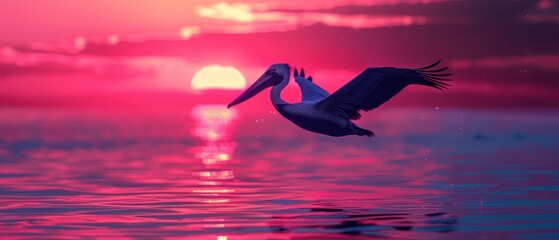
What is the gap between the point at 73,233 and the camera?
46.4 ft

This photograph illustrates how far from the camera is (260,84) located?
19.1 metres

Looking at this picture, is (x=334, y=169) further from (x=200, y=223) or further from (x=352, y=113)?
(x=200, y=223)

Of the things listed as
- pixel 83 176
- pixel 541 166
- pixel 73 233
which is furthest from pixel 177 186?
pixel 541 166

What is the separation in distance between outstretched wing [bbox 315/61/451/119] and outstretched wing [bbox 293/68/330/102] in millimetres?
1488

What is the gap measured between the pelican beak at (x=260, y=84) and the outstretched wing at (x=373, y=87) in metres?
1.23

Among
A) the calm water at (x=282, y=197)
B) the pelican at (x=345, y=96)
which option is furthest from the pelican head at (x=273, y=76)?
the calm water at (x=282, y=197)

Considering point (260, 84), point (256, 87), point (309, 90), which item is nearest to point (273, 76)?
point (260, 84)

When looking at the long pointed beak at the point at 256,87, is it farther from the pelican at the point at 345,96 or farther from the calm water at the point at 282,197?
the calm water at the point at 282,197

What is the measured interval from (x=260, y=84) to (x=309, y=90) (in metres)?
1.35

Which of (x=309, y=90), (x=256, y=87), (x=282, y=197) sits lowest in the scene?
(x=282, y=197)

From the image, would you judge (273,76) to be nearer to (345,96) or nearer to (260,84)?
(260,84)

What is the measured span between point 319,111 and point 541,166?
35.9ft

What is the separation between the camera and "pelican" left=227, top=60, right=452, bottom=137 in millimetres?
17312

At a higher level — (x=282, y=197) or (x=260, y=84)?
(x=260, y=84)
